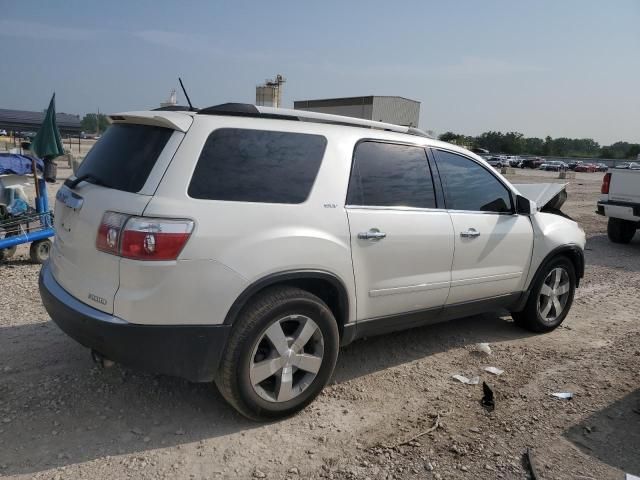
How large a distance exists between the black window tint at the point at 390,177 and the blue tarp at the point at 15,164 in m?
5.48

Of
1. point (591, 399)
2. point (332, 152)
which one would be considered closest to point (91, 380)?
point (332, 152)

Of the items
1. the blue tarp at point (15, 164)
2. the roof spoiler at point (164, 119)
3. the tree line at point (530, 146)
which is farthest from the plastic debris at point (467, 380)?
the tree line at point (530, 146)

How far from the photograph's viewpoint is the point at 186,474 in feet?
8.69

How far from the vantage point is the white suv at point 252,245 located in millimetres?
2666

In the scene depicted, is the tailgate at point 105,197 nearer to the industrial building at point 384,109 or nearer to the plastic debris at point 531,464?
the plastic debris at point 531,464

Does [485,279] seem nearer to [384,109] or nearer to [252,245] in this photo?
[252,245]

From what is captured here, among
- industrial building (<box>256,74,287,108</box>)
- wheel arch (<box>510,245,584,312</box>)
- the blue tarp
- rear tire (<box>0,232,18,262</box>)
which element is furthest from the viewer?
industrial building (<box>256,74,287,108</box>)

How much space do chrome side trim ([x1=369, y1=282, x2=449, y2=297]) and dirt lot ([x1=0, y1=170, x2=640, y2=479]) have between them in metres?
0.70

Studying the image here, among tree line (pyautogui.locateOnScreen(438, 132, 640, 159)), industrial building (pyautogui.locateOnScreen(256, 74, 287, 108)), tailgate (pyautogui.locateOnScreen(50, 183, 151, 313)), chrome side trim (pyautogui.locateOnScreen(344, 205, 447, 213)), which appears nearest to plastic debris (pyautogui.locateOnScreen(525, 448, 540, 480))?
chrome side trim (pyautogui.locateOnScreen(344, 205, 447, 213))

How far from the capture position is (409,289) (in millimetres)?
3682

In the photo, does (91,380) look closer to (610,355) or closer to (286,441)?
(286,441)

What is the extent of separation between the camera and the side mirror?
4.48 m

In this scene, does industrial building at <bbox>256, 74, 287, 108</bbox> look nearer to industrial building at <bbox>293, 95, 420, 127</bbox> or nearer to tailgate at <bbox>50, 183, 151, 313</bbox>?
industrial building at <bbox>293, 95, 420, 127</bbox>

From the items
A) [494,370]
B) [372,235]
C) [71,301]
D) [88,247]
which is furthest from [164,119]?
[494,370]
